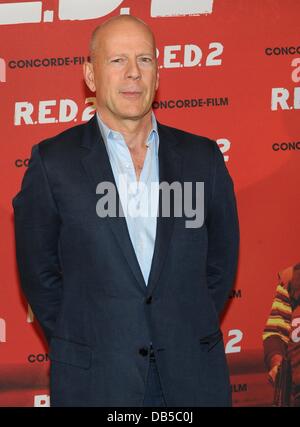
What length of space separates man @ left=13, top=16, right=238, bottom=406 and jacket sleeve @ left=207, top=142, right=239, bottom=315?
0.01 metres

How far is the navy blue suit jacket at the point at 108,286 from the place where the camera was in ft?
8.78

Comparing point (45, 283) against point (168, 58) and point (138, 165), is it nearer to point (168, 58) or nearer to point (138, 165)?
point (138, 165)

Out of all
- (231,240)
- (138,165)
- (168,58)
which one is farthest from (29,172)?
(168,58)

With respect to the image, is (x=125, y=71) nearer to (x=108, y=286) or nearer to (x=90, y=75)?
(x=90, y=75)

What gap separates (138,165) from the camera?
2881 mm

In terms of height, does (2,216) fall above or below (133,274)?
above

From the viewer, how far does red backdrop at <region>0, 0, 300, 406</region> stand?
3.86m

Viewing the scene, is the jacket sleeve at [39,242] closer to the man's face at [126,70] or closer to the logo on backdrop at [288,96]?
the man's face at [126,70]

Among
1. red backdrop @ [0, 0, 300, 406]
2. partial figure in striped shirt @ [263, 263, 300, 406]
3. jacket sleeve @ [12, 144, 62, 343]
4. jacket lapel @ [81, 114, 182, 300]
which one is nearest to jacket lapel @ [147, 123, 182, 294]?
jacket lapel @ [81, 114, 182, 300]

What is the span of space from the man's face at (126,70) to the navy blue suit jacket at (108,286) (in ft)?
0.43

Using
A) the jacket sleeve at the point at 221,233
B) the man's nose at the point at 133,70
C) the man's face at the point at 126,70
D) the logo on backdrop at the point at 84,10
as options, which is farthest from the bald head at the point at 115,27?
the logo on backdrop at the point at 84,10

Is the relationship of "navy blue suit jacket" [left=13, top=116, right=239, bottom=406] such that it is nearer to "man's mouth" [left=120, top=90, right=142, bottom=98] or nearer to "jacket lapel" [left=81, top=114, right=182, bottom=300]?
"jacket lapel" [left=81, top=114, right=182, bottom=300]

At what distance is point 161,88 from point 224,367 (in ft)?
5.43

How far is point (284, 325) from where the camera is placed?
4223 millimetres
